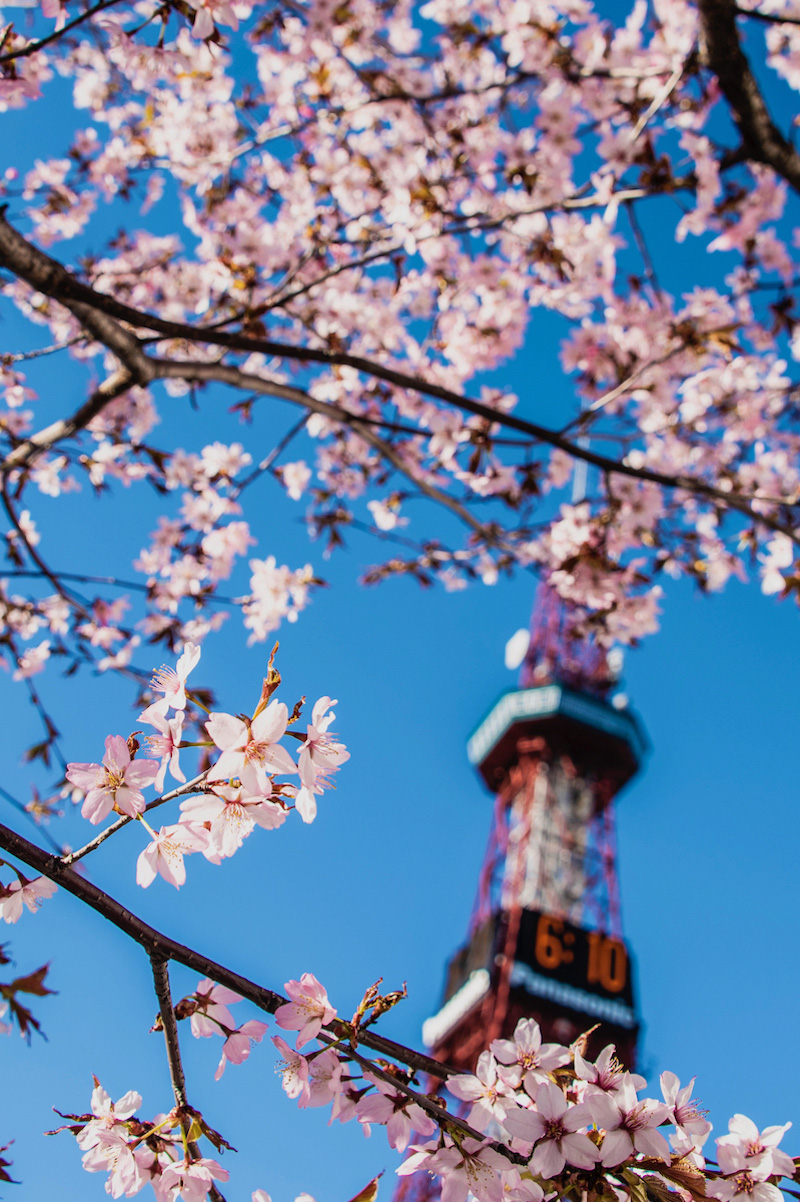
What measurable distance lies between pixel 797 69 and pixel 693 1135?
5.75 m

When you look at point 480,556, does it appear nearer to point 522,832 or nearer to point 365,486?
point 365,486

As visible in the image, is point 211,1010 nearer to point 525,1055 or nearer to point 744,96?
point 525,1055

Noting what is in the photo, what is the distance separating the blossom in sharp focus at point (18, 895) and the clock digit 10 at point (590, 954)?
86.2 ft

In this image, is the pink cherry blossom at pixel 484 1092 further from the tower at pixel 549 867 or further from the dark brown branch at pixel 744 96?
the tower at pixel 549 867

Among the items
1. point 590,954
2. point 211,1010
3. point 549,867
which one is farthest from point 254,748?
point 549,867

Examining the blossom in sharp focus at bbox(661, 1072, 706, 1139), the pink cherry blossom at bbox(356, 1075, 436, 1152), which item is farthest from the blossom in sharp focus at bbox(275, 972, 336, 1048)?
the blossom in sharp focus at bbox(661, 1072, 706, 1139)

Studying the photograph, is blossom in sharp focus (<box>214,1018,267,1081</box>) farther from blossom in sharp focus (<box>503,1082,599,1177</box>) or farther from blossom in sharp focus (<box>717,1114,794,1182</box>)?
blossom in sharp focus (<box>717,1114,794,1182</box>)

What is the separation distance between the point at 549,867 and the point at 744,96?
2871 cm

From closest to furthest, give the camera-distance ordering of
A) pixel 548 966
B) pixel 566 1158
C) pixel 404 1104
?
pixel 566 1158 < pixel 404 1104 < pixel 548 966

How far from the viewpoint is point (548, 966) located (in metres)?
25.2

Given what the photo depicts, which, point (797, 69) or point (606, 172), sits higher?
point (797, 69)

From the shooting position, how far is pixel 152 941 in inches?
47.4

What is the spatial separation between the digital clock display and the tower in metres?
0.04

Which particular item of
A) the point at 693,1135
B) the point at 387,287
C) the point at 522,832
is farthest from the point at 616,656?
the point at 693,1135
